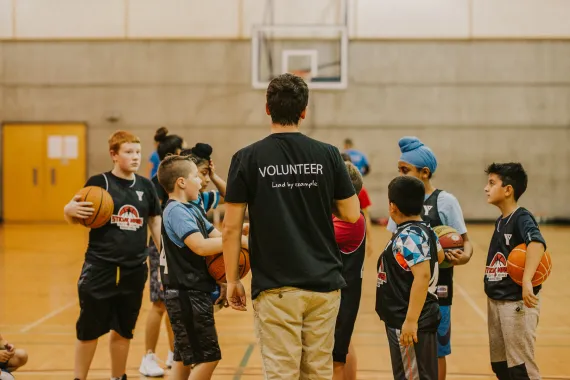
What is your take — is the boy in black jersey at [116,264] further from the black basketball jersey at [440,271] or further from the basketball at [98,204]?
the black basketball jersey at [440,271]

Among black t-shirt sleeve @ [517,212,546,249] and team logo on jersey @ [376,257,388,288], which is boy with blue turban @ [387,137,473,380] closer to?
black t-shirt sleeve @ [517,212,546,249]

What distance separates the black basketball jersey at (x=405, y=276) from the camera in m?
3.33

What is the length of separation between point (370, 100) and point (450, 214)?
38.7ft

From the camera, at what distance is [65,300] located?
24.8ft

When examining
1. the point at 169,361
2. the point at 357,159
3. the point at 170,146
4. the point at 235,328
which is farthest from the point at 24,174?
the point at 169,361

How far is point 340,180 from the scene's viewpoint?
9.51 ft

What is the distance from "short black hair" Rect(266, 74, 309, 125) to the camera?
281 cm

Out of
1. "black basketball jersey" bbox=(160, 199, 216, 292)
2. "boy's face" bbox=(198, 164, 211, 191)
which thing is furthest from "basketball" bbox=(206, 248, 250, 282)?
"boy's face" bbox=(198, 164, 211, 191)

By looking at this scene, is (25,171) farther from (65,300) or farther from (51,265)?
(65,300)

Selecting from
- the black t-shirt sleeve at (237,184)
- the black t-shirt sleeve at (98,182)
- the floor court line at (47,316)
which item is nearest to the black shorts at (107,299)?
the black t-shirt sleeve at (98,182)

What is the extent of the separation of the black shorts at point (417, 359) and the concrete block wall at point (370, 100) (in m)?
12.4

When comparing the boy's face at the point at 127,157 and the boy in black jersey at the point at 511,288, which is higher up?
the boy's face at the point at 127,157

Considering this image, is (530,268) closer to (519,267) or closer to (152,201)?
(519,267)

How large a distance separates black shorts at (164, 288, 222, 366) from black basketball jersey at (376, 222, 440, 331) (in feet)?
3.02
